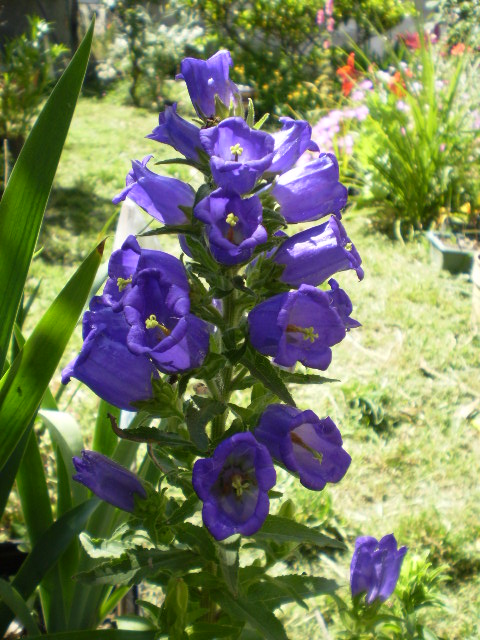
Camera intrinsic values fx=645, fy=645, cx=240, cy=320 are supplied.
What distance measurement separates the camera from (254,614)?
1210mm

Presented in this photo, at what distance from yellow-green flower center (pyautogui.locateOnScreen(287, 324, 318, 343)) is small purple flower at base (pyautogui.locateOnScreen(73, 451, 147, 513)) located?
442mm

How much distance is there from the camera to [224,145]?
1.01 metres

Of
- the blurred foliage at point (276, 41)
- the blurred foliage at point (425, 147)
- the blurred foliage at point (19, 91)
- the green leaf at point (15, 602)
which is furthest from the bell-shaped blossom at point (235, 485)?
the blurred foliage at point (276, 41)

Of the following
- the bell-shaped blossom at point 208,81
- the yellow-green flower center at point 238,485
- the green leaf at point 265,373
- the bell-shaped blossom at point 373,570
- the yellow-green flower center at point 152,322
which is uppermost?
the bell-shaped blossom at point 208,81

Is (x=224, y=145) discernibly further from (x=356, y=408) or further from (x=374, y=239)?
(x=374, y=239)

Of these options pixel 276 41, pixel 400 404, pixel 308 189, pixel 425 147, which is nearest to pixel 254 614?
pixel 308 189

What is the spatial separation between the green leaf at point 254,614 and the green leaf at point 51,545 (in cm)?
44

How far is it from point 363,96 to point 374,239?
1.61 meters

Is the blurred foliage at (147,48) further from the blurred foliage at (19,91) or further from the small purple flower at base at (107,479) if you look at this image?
the small purple flower at base at (107,479)

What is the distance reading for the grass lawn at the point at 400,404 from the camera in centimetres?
259

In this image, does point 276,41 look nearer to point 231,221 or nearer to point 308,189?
point 308,189

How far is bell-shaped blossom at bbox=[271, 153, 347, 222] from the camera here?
110 cm

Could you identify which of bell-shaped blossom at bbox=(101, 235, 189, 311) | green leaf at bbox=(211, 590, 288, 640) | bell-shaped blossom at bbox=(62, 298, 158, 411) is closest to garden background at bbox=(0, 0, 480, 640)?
green leaf at bbox=(211, 590, 288, 640)

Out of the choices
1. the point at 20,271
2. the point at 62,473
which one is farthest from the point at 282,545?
the point at 20,271
